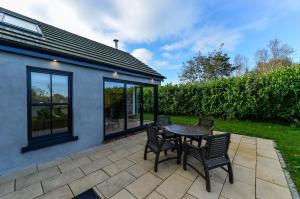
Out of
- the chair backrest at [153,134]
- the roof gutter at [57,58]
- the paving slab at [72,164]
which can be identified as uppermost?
the roof gutter at [57,58]

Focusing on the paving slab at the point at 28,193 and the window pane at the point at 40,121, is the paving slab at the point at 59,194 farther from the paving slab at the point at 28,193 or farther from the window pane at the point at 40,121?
the window pane at the point at 40,121

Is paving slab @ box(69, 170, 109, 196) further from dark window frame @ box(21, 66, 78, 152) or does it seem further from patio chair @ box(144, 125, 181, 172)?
dark window frame @ box(21, 66, 78, 152)

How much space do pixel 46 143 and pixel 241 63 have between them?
2681 centimetres

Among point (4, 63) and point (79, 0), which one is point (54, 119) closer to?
point (4, 63)

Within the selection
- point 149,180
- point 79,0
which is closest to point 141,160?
point 149,180

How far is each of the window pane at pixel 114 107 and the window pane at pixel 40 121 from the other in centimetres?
201

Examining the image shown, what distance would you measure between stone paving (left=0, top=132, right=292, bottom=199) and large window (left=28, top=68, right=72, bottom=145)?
87 centimetres

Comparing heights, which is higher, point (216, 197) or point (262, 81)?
point (262, 81)

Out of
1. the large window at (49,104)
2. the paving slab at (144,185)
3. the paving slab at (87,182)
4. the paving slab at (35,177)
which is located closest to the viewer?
the paving slab at (144,185)

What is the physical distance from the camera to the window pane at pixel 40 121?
12.5ft

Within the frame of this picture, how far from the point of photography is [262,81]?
8.25 m

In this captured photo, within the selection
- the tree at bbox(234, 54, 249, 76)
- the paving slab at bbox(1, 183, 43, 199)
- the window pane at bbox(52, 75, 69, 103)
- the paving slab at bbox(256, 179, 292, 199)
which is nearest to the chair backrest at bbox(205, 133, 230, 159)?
the paving slab at bbox(256, 179, 292, 199)

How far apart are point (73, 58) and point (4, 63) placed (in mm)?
1569

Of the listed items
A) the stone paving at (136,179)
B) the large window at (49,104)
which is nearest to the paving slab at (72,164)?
the stone paving at (136,179)
